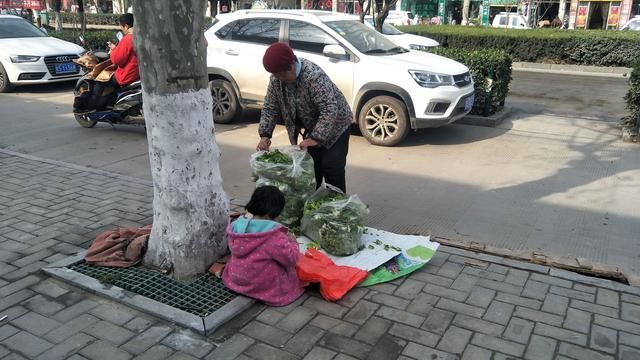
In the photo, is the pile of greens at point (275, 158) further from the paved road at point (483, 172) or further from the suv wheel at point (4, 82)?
the suv wheel at point (4, 82)

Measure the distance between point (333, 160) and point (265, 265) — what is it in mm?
1347

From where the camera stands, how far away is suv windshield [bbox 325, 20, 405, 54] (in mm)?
7906

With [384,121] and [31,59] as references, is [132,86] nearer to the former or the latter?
[384,121]

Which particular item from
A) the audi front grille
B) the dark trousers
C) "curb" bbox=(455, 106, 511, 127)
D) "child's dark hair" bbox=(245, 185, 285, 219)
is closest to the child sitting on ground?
"child's dark hair" bbox=(245, 185, 285, 219)

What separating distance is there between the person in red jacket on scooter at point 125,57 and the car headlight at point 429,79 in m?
3.88

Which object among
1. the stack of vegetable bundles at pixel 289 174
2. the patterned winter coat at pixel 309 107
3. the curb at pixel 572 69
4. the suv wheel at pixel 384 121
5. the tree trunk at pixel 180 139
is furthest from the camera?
the curb at pixel 572 69

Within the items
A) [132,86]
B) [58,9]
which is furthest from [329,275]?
[58,9]

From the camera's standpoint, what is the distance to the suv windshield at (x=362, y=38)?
7.91 meters

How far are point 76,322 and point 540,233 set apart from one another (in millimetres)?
3733

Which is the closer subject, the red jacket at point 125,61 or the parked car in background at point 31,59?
the red jacket at point 125,61

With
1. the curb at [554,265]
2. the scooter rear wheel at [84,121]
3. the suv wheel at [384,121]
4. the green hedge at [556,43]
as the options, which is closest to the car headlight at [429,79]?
the suv wheel at [384,121]

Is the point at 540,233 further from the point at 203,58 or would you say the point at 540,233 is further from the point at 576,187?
the point at 203,58

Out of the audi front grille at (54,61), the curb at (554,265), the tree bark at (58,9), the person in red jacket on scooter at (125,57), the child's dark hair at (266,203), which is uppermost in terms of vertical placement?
the tree bark at (58,9)

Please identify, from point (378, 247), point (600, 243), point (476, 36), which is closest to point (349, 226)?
point (378, 247)
